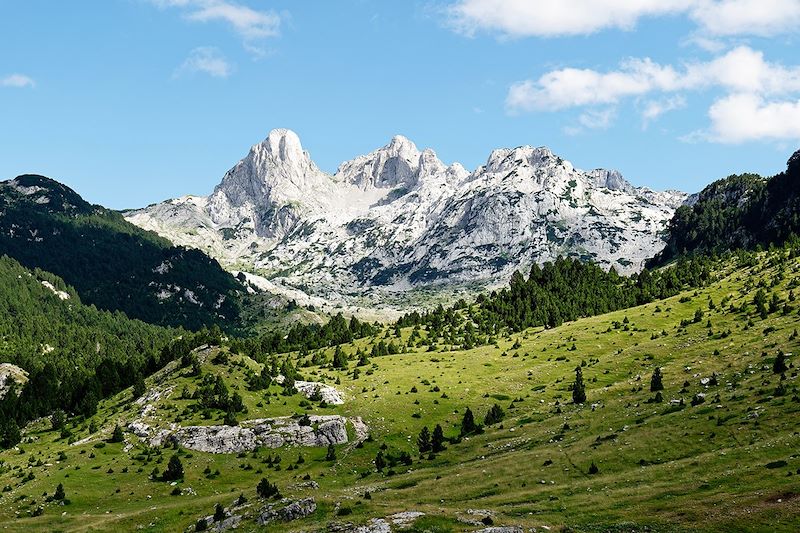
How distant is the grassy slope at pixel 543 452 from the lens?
54.1 metres

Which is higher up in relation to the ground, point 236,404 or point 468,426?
point 236,404

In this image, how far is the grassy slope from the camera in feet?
177

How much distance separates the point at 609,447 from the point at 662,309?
10742 centimetres

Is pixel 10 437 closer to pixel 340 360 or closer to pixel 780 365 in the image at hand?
pixel 340 360

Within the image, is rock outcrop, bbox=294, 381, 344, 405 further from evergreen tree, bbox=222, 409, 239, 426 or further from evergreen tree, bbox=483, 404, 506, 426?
evergreen tree, bbox=483, 404, 506, 426

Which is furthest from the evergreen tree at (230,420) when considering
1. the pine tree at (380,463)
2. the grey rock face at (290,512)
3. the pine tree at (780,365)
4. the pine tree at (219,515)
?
the pine tree at (780,365)

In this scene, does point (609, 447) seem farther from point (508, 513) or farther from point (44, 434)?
point (44, 434)

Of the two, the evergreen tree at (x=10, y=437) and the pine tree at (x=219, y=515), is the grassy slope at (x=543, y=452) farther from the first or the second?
the pine tree at (x=219, y=515)

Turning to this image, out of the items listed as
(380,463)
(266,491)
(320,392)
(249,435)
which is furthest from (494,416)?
(266,491)

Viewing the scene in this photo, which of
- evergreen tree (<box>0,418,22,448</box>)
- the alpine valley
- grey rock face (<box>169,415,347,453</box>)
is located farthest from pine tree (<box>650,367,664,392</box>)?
evergreen tree (<box>0,418,22,448</box>)

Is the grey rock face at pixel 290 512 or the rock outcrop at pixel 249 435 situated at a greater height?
the rock outcrop at pixel 249 435

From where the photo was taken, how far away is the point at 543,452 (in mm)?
79688

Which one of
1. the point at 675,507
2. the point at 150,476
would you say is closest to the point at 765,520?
the point at 675,507

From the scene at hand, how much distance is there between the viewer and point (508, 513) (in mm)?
55438
